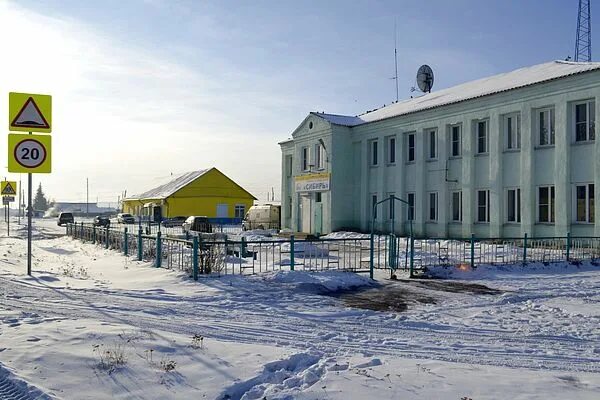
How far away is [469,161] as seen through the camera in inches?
1006

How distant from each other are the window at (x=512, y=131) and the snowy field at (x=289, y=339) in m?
11.8

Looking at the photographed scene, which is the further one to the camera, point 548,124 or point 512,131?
point 512,131

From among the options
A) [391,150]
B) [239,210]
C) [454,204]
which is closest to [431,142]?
[391,150]

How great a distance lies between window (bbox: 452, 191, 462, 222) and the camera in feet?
86.7

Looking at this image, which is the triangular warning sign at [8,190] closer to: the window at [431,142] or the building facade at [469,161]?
the building facade at [469,161]

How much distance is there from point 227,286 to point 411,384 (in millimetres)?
6854

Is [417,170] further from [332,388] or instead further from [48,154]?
[332,388]

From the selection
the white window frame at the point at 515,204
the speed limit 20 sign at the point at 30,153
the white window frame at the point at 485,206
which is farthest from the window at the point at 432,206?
the speed limit 20 sign at the point at 30,153

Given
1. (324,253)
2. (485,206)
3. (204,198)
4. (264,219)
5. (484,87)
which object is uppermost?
(484,87)

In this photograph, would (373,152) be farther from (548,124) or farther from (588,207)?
(588,207)

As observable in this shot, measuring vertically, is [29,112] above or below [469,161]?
below

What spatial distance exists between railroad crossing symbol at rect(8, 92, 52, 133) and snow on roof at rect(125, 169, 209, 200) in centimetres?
4666

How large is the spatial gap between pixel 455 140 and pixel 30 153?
66.2ft

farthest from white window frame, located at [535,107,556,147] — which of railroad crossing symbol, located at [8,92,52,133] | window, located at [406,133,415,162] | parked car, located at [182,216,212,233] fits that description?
parked car, located at [182,216,212,233]
